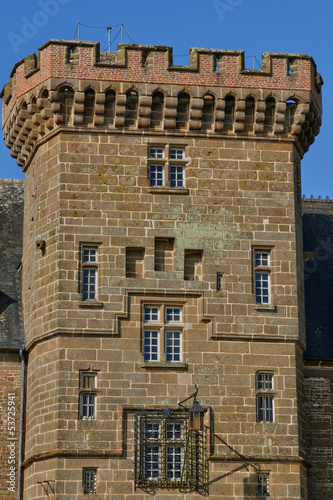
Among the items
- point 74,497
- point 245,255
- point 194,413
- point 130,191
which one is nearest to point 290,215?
point 245,255

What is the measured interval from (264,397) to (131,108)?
8.88 metres

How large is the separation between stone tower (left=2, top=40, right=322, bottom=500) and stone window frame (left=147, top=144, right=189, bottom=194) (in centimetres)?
5

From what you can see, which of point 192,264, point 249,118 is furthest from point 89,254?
point 249,118

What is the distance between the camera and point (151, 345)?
32.9 meters

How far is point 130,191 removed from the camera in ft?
111

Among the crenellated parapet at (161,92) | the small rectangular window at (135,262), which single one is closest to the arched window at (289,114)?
the crenellated parapet at (161,92)

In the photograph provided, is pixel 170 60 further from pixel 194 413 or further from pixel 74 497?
pixel 74 497

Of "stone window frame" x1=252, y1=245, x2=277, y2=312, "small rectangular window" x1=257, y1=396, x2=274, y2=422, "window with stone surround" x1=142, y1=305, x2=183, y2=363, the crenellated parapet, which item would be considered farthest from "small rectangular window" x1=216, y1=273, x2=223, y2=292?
the crenellated parapet

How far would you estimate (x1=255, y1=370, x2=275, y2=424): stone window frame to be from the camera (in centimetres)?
3256

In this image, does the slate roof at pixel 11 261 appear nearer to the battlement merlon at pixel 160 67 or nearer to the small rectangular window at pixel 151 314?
the small rectangular window at pixel 151 314

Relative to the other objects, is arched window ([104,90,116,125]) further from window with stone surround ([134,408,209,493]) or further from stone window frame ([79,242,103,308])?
window with stone surround ([134,408,209,493])

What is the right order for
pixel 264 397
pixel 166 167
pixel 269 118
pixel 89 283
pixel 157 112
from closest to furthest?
1. pixel 264 397
2. pixel 89 283
3. pixel 166 167
4. pixel 157 112
5. pixel 269 118

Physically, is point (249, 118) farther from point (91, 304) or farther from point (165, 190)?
point (91, 304)

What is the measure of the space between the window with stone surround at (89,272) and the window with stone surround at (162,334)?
1514 mm
